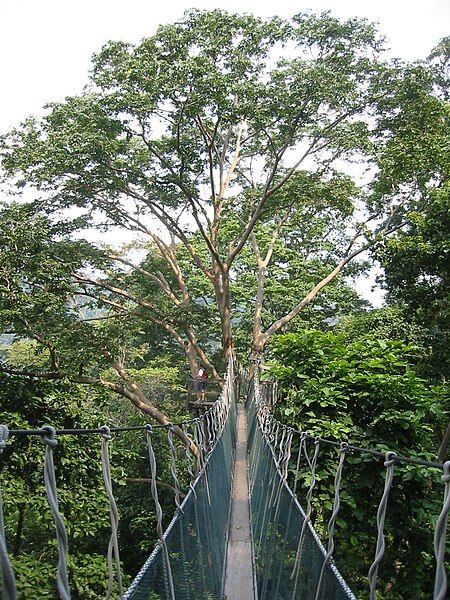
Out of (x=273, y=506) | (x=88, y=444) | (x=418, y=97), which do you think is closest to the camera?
(x=273, y=506)

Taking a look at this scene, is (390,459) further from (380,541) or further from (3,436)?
(3,436)

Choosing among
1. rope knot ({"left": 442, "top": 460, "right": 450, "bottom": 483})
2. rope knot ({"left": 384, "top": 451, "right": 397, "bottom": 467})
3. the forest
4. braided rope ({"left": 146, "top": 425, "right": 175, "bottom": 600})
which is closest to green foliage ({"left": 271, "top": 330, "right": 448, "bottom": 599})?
the forest

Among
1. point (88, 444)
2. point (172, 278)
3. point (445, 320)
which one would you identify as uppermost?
point (172, 278)

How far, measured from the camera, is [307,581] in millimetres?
1283

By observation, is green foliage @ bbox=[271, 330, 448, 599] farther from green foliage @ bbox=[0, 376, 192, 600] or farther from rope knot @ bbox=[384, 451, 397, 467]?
rope knot @ bbox=[384, 451, 397, 467]

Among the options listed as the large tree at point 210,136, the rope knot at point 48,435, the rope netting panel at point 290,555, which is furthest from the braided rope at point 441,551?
the large tree at point 210,136

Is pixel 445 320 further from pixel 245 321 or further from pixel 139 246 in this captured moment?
pixel 139 246

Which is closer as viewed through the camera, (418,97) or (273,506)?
(273,506)

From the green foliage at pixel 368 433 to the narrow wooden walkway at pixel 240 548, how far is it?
18.5 inches

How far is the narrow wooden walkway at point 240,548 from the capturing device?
2.32 meters

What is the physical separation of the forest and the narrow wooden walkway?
0.50m

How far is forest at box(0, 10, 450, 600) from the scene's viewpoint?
2938 mm

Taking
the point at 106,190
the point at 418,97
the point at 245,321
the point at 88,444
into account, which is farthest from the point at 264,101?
the point at 245,321

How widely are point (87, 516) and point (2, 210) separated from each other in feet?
13.8
